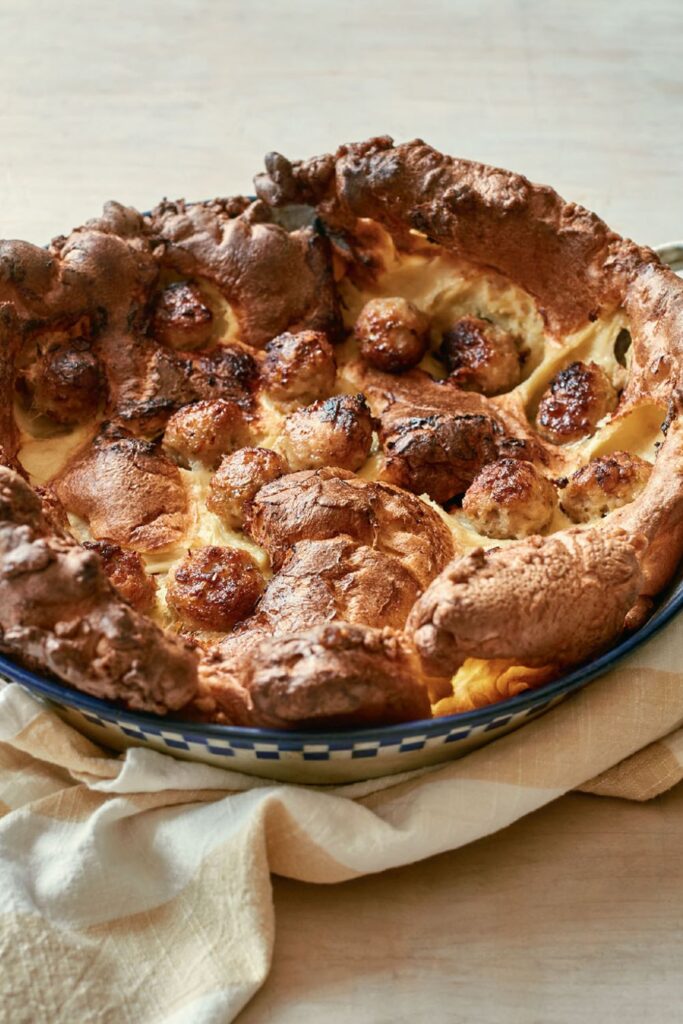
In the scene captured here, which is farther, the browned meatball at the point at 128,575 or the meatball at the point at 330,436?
the meatball at the point at 330,436

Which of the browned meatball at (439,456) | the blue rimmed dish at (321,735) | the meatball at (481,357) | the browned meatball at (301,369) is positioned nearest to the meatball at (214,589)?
the blue rimmed dish at (321,735)

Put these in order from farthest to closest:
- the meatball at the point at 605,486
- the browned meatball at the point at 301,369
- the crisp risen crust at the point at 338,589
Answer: the browned meatball at the point at 301,369, the meatball at the point at 605,486, the crisp risen crust at the point at 338,589

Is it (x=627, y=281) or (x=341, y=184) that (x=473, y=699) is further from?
(x=341, y=184)

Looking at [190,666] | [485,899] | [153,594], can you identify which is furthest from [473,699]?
[153,594]

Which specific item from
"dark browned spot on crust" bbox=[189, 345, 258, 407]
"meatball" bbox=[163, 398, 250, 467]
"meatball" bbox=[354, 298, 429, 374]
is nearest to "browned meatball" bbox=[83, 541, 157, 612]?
"meatball" bbox=[163, 398, 250, 467]

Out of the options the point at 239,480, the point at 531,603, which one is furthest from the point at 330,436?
the point at 531,603

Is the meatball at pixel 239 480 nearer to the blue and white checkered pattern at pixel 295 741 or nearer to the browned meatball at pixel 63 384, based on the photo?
the browned meatball at pixel 63 384

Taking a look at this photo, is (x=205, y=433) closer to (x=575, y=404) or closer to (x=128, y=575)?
(x=128, y=575)
